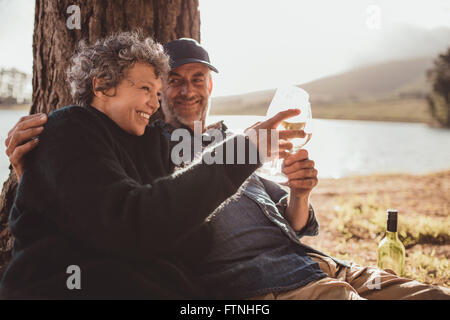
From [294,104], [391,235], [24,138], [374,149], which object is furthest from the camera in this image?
[374,149]

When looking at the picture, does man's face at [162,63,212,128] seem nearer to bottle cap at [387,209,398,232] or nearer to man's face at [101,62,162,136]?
man's face at [101,62,162,136]

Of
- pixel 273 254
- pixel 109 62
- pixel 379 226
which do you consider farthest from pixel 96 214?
pixel 379 226

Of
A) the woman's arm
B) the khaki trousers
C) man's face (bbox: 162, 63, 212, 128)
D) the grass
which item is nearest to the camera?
the woman's arm

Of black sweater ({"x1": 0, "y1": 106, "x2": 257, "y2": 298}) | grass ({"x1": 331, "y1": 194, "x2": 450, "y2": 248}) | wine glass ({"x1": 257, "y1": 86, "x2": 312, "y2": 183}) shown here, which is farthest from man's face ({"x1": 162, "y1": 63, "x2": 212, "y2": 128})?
grass ({"x1": 331, "y1": 194, "x2": 450, "y2": 248})

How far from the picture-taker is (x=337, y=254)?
3.74 metres

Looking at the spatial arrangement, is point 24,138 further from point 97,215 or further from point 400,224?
point 400,224

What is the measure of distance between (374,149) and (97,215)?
123 ft

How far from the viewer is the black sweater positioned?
126cm

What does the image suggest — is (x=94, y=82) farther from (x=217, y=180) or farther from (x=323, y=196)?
(x=323, y=196)

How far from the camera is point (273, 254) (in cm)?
193

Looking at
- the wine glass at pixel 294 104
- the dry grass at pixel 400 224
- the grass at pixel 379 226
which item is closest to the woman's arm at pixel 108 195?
the wine glass at pixel 294 104

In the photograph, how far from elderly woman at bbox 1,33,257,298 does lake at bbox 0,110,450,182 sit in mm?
770

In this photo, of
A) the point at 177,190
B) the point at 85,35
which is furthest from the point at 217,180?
the point at 85,35

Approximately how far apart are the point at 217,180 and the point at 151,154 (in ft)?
1.97
